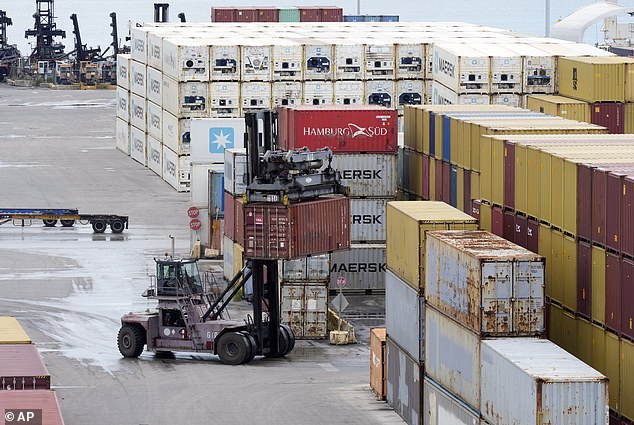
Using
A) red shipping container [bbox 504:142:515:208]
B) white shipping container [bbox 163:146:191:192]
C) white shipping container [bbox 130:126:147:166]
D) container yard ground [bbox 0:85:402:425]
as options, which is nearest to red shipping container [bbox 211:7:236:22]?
white shipping container [bbox 130:126:147:166]

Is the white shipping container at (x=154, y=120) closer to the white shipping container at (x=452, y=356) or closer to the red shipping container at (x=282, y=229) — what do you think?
the red shipping container at (x=282, y=229)

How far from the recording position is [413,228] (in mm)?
42875

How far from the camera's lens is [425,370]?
41844 millimetres

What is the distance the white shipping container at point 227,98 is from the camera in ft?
289

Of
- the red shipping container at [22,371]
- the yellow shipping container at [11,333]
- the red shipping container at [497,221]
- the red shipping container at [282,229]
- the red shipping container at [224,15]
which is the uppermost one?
the red shipping container at [224,15]

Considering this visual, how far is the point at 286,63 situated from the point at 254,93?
2317 mm

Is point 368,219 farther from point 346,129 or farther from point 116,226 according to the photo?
point 116,226

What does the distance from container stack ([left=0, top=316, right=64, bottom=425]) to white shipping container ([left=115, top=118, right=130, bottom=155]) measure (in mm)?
73376

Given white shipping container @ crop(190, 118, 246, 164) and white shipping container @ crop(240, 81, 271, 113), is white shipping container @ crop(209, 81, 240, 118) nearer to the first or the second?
white shipping container @ crop(240, 81, 271, 113)

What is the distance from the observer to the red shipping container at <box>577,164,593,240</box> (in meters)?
36.7

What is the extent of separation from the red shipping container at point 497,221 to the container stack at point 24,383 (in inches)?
484

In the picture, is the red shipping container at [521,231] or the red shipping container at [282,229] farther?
the red shipping container at [282,229]

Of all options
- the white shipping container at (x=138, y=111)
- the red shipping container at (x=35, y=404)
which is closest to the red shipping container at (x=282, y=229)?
the red shipping container at (x=35, y=404)

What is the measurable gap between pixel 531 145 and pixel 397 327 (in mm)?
6457
